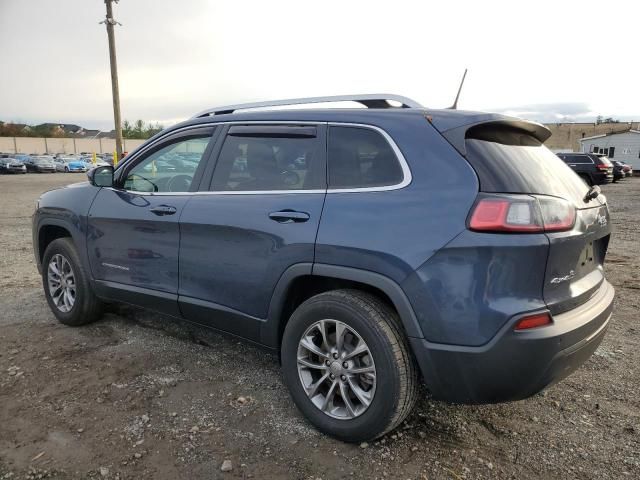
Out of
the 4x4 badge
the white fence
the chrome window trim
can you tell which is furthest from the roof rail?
the white fence

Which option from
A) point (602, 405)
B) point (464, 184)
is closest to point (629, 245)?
point (602, 405)

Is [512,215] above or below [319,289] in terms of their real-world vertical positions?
above

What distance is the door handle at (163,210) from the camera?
3377 millimetres

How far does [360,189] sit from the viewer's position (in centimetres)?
259

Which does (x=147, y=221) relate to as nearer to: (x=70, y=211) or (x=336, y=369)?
(x=70, y=211)

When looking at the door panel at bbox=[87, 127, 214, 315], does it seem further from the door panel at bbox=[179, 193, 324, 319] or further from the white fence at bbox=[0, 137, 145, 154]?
the white fence at bbox=[0, 137, 145, 154]

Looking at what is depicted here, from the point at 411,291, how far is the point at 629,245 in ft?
24.8

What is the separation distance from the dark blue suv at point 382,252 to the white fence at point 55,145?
206 feet

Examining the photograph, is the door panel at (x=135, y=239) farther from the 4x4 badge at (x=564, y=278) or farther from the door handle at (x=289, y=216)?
the 4x4 badge at (x=564, y=278)

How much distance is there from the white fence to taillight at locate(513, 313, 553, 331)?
212 ft

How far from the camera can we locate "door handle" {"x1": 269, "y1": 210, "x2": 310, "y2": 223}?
2709 mm

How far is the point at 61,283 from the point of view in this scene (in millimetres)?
4395

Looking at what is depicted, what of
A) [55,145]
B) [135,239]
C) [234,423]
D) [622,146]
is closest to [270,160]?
[135,239]

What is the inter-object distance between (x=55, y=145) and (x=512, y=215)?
268 ft
